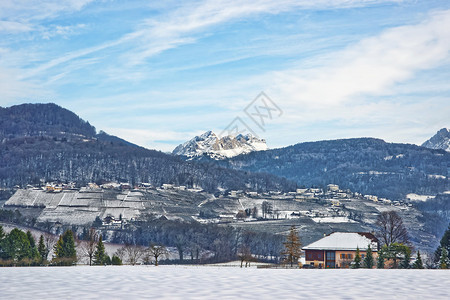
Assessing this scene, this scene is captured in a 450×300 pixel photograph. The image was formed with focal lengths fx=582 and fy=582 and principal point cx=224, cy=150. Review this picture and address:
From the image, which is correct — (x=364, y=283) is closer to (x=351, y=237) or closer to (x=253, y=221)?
(x=351, y=237)

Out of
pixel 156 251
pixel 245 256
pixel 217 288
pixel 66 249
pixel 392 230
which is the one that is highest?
pixel 392 230

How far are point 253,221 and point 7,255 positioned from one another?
11814cm

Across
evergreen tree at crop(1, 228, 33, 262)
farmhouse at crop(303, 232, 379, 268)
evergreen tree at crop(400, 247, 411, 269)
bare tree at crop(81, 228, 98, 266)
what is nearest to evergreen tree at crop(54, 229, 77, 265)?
bare tree at crop(81, 228, 98, 266)

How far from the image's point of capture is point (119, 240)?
137000 mm

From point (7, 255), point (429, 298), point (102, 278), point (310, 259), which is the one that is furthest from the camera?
point (310, 259)

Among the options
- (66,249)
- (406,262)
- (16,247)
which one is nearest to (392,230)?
(406,262)

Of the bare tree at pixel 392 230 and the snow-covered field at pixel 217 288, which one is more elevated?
the bare tree at pixel 392 230

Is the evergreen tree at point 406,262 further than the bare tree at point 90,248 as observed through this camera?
No

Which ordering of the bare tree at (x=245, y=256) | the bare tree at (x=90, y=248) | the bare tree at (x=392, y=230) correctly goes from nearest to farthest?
the bare tree at (x=90, y=248)
the bare tree at (x=392, y=230)
the bare tree at (x=245, y=256)

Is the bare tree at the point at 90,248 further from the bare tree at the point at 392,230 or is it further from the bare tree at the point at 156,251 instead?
the bare tree at the point at 392,230

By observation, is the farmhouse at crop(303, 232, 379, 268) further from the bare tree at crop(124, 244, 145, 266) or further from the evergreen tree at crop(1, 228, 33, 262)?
the evergreen tree at crop(1, 228, 33, 262)

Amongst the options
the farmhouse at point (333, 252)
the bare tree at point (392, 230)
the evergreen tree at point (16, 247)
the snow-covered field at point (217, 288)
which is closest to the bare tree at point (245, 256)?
the farmhouse at point (333, 252)

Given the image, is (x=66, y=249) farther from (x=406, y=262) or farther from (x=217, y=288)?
(x=217, y=288)

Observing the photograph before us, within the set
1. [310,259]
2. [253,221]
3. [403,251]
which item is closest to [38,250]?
[310,259]
